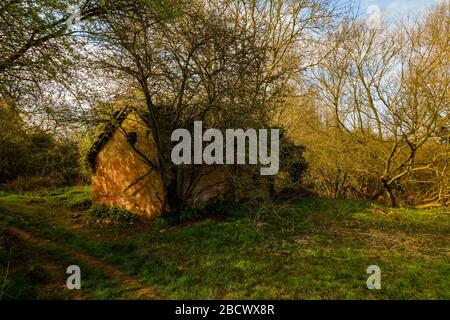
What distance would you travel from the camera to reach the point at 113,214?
11.3 meters

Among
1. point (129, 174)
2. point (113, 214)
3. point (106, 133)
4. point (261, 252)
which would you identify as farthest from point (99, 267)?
point (106, 133)

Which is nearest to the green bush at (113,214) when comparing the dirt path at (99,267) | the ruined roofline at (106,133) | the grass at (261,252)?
the grass at (261,252)

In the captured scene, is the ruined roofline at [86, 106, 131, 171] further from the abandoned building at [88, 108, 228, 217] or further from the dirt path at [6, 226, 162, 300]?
the dirt path at [6, 226, 162, 300]

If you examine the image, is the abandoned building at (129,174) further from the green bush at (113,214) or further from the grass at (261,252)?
the grass at (261,252)

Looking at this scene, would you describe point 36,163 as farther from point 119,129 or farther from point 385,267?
point 385,267

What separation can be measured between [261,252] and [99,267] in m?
3.73

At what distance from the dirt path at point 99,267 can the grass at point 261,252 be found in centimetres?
14

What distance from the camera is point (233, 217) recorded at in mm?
10367

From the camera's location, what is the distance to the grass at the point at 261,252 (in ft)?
18.1

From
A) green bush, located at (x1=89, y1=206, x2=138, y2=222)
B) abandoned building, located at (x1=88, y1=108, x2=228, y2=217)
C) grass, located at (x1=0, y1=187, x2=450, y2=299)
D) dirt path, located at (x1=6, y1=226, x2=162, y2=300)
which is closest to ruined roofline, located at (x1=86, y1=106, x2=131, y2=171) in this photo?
abandoned building, located at (x1=88, y1=108, x2=228, y2=217)

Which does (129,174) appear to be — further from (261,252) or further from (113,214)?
(261,252)

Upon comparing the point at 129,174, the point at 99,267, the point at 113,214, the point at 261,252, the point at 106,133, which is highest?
the point at 106,133

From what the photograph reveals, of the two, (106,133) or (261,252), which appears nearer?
(261,252)
